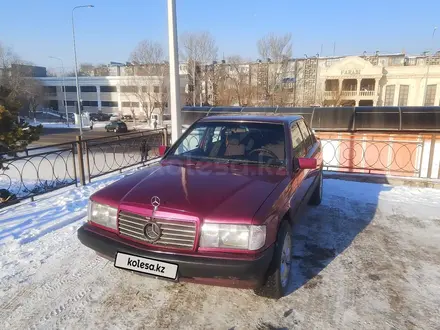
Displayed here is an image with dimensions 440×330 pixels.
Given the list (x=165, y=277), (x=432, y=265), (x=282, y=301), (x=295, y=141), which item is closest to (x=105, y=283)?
(x=165, y=277)

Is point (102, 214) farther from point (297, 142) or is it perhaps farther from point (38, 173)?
point (38, 173)

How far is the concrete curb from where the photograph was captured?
6309mm

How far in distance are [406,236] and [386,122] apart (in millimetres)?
6984

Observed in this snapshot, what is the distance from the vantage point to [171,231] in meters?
2.28

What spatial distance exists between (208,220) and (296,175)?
1400 millimetres

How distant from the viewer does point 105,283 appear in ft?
9.25

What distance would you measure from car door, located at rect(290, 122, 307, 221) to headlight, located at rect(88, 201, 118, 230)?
1.69 meters

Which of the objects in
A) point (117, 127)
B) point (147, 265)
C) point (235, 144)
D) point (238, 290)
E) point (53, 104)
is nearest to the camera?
point (147, 265)

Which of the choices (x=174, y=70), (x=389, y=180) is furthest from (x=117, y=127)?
(x=389, y=180)

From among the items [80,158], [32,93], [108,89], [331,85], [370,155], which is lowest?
[370,155]

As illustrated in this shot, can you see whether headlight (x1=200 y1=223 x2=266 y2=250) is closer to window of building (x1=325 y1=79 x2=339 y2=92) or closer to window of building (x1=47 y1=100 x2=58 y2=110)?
window of building (x1=325 y1=79 x2=339 y2=92)

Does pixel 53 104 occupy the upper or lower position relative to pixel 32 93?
lower

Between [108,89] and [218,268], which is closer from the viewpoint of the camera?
[218,268]

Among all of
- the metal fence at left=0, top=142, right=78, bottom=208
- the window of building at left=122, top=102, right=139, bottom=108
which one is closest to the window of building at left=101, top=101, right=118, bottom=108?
the window of building at left=122, top=102, right=139, bottom=108
